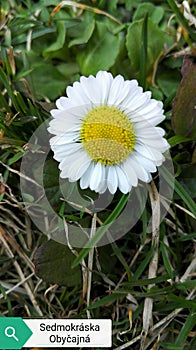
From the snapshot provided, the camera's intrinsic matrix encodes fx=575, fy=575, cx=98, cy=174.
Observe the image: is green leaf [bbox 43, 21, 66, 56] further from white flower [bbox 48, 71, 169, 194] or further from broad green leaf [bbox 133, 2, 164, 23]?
white flower [bbox 48, 71, 169, 194]

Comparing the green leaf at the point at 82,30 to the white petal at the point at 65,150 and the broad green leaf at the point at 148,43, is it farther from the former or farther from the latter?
the white petal at the point at 65,150

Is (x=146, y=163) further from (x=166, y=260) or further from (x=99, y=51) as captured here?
(x=99, y=51)

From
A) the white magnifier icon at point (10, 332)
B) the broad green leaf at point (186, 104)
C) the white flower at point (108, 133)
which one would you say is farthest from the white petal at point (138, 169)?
the white magnifier icon at point (10, 332)

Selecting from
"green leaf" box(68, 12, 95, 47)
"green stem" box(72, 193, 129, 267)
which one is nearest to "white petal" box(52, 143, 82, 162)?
"green stem" box(72, 193, 129, 267)

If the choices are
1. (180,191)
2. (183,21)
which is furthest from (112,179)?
(183,21)

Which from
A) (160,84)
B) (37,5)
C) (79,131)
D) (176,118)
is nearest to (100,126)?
(79,131)
